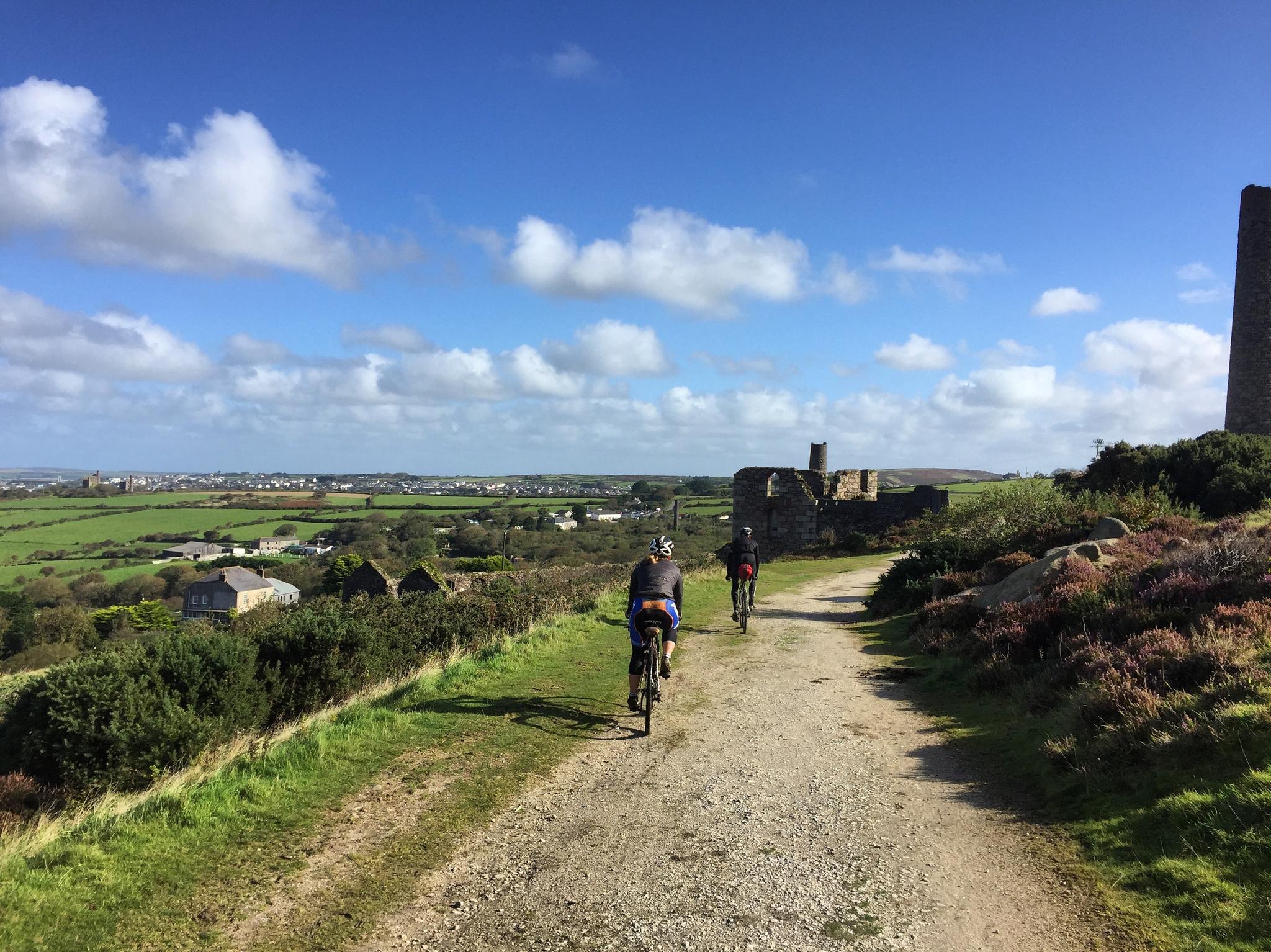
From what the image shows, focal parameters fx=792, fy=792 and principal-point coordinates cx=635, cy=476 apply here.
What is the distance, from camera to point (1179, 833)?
187 inches

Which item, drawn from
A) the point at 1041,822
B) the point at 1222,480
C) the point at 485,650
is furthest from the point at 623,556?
the point at 1041,822

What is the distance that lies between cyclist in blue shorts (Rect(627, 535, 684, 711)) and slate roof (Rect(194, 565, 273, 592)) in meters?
44.9

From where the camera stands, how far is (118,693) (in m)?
7.71

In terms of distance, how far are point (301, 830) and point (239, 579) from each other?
48.3 meters

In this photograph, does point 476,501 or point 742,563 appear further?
point 476,501

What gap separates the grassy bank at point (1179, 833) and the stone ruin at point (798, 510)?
1062 inches

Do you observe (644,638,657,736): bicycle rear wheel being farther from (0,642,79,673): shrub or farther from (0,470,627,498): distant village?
(0,470,627,498): distant village

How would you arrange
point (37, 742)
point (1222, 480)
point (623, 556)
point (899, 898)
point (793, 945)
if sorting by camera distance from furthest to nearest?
1. point (623, 556)
2. point (1222, 480)
3. point (37, 742)
4. point (899, 898)
5. point (793, 945)

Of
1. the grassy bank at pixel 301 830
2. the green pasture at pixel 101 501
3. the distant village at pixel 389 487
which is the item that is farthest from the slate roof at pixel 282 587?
the green pasture at pixel 101 501

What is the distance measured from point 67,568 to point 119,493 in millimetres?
90794

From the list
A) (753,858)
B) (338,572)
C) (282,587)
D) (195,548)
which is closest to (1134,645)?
(753,858)

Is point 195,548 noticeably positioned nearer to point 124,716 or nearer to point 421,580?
point 421,580

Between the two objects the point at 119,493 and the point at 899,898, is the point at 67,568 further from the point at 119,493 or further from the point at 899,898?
the point at 119,493

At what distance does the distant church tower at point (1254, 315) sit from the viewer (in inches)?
1292
